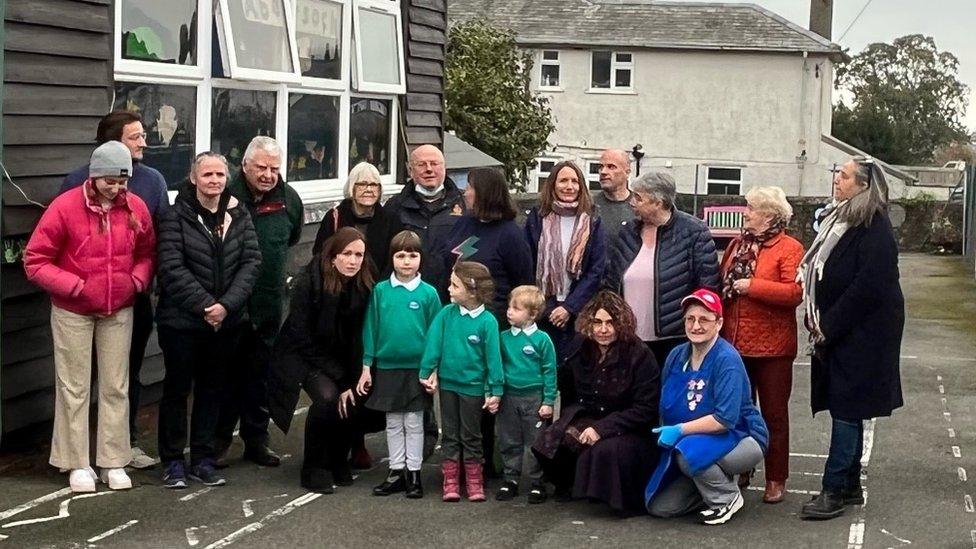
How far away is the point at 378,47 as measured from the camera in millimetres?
12719

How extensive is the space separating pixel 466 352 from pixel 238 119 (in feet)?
11.6

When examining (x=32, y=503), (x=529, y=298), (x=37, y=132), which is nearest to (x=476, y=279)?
(x=529, y=298)

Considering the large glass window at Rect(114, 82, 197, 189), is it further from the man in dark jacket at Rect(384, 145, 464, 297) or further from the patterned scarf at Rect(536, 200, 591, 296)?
the patterned scarf at Rect(536, 200, 591, 296)

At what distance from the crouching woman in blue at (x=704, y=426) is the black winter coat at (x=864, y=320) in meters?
0.47

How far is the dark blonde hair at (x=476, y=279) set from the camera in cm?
766

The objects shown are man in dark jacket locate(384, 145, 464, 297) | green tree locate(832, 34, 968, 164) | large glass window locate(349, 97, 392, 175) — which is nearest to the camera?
man in dark jacket locate(384, 145, 464, 297)

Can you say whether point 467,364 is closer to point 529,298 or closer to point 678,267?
point 529,298

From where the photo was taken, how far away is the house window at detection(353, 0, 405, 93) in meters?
12.3

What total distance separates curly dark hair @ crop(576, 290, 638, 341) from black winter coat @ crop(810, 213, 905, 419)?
0.96 metres

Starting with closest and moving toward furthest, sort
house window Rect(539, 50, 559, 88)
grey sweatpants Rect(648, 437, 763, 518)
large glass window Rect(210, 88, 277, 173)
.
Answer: grey sweatpants Rect(648, 437, 763, 518)
large glass window Rect(210, 88, 277, 173)
house window Rect(539, 50, 559, 88)

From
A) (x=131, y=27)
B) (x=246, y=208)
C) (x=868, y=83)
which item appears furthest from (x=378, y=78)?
(x=868, y=83)

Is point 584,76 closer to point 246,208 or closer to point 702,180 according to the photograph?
point 702,180

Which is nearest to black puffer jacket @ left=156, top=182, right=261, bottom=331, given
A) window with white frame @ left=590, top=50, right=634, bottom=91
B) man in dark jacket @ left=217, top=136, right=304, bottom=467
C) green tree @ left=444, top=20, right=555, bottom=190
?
man in dark jacket @ left=217, top=136, right=304, bottom=467

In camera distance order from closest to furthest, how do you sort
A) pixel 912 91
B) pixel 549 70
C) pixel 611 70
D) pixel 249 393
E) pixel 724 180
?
pixel 249 393, pixel 724 180, pixel 611 70, pixel 549 70, pixel 912 91
